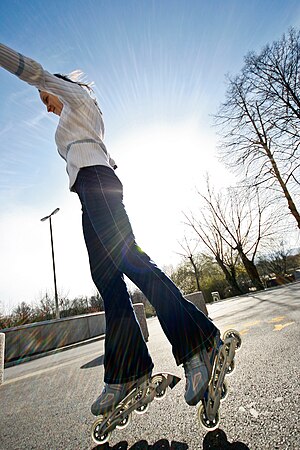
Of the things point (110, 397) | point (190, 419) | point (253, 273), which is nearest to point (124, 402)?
point (110, 397)

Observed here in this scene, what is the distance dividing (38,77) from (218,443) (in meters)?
1.87

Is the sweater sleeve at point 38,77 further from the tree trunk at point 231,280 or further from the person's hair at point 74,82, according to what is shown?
the tree trunk at point 231,280

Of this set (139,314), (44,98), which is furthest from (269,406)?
(139,314)

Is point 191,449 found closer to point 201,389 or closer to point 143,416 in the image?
point 201,389

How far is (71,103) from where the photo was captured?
5.08 feet

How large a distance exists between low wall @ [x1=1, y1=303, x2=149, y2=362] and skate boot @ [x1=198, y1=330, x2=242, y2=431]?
8.80 metres

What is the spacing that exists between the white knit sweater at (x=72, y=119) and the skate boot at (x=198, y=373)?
1141 millimetres

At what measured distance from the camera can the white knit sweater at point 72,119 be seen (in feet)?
4.55

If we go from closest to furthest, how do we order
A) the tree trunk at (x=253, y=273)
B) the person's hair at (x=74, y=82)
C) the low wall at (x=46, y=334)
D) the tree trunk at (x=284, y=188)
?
the person's hair at (x=74, y=82) → the low wall at (x=46, y=334) → the tree trunk at (x=284, y=188) → the tree trunk at (x=253, y=273)

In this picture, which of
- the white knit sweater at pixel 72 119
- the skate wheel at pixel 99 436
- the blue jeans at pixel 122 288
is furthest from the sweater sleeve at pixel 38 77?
the skate wheel at pixel 99 436

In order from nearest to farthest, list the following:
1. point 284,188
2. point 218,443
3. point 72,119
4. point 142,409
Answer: point 218,443 → point 142,409 → point 72,119 → point 284,188

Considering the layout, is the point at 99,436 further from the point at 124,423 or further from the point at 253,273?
the point at 253,273

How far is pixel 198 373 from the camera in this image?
106cm

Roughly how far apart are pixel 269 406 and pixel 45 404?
58.1 inches
